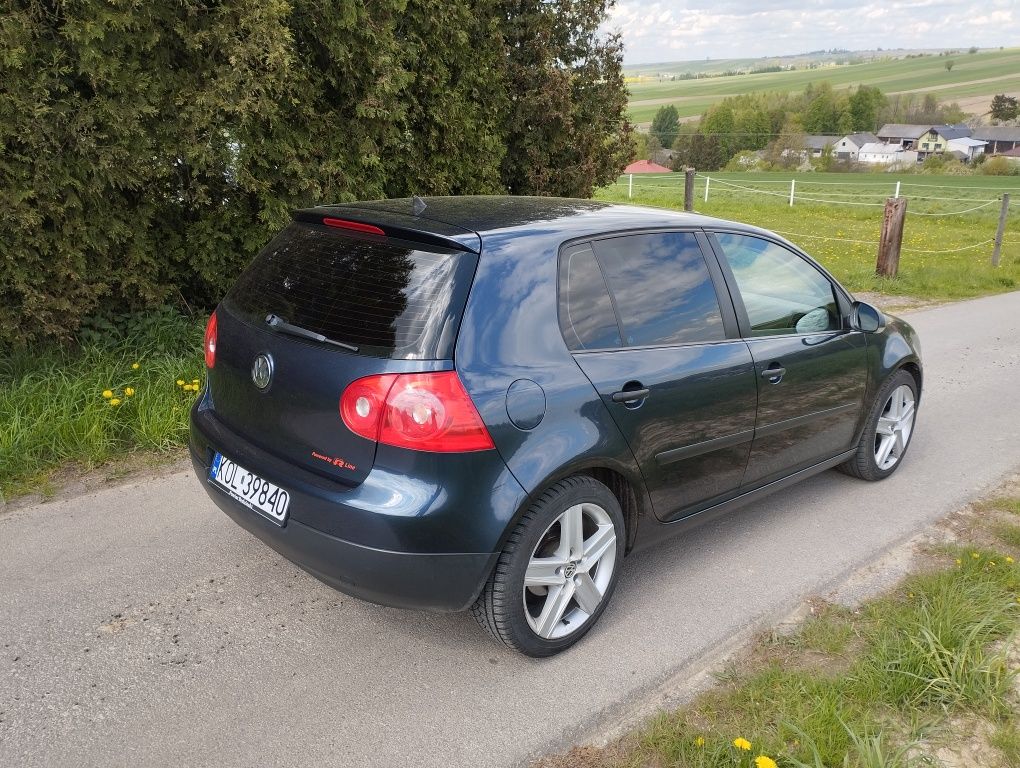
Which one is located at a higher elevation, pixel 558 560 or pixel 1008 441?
pixel 558 560

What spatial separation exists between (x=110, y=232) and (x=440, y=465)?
12.1 ft

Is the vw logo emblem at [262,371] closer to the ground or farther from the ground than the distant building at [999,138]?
farther from the ground

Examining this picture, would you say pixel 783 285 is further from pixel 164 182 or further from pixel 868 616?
pixel 164 182

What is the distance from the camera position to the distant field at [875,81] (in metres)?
107

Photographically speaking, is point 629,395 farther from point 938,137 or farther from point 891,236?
point 938,137

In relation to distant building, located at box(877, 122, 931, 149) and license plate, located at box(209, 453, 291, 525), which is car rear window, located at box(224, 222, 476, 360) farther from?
distant building, located at box(877, 122, 931, 149)

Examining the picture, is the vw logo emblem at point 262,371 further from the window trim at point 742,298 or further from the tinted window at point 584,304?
the window trim at point 742,298

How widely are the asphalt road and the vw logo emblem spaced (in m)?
0.96

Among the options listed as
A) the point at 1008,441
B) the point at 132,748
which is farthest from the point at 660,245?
the point at 1008,441

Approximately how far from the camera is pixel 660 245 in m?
3.51

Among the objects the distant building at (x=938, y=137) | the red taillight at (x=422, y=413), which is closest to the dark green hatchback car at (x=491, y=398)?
the red taillight at (x=422, y=413)

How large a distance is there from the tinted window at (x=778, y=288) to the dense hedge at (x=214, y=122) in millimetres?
3260

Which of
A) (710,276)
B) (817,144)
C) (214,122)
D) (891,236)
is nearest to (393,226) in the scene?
(710,276)

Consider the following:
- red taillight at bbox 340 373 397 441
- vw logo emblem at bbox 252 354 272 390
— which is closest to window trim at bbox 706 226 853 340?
red taillight at bbox 340 373 397 441
